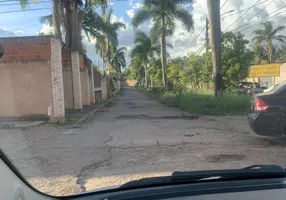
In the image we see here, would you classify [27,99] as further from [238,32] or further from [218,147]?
[238,32]

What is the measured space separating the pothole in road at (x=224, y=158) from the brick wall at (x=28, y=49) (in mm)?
8429

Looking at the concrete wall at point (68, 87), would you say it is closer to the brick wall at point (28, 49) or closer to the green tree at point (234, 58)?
the brick wall at point (28, 49)

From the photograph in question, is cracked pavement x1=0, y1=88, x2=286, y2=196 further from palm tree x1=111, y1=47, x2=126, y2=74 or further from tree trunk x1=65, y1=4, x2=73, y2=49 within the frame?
palm tree x1=111, y1=47, x2=126, y2=74

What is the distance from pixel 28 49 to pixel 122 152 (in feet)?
24.9

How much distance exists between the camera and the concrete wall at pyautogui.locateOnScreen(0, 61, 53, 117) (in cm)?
1328

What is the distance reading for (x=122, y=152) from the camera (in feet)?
24.5

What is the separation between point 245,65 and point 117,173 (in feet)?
61.4

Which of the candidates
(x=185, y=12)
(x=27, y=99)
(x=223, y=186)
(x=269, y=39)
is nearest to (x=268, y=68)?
(x=185, y=12)

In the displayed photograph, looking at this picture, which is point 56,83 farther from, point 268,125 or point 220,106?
point 268,125

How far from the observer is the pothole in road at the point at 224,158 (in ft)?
21.2

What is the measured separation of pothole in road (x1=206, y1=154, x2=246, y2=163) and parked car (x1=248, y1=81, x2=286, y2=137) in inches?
43.7

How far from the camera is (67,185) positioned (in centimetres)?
512

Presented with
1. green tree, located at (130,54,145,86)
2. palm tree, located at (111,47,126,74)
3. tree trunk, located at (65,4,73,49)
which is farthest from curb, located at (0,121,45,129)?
palm tree, located at (111,47,126,74)

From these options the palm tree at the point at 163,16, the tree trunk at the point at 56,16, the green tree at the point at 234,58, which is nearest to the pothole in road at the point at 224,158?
the tree trunk at the point at 56,16
